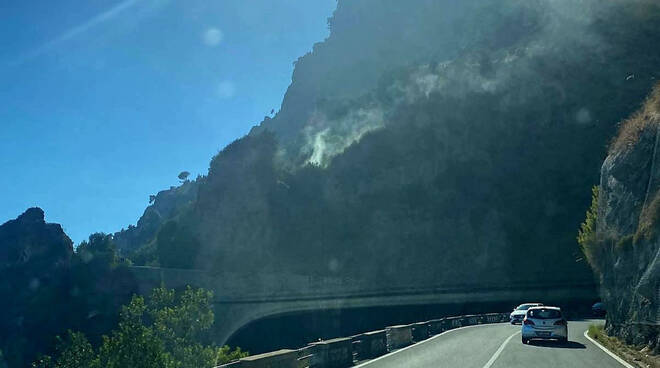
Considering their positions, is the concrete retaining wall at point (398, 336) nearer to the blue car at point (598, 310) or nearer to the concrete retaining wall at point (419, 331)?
the concrete retaining wall at point (419, 331)

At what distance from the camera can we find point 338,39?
654 ft

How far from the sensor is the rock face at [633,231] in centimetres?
1738

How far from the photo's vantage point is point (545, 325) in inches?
812

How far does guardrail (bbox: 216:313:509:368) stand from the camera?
33.3 feet

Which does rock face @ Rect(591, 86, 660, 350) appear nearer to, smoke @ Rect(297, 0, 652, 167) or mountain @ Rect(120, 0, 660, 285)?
mountain @ Rect(120, 0, 660, 285)

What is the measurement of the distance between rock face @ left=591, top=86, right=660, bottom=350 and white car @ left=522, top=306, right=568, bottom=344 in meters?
2.20

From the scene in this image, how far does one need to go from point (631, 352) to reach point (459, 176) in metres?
70.1

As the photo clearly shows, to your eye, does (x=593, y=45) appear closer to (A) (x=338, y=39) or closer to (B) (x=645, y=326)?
(B) (x=645, y=326)

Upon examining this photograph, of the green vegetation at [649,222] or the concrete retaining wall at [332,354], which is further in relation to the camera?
the green vegetation at [649,222]

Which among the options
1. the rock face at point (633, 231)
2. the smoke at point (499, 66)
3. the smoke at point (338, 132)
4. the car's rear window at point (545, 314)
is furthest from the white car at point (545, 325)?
the smoke at point (338, 132)

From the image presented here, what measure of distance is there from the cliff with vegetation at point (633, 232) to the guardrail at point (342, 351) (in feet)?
27.3

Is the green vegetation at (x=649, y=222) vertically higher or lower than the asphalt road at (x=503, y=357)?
higher

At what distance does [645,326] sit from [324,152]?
8933 centimetres

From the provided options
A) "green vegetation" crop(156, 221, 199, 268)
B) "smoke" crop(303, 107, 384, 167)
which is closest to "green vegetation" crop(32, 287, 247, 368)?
"green vegetation" crop(156, 221, 199, 268)
